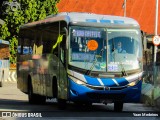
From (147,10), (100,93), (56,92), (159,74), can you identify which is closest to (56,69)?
(56,92)

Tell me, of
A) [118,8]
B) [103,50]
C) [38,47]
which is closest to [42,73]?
[38,47]

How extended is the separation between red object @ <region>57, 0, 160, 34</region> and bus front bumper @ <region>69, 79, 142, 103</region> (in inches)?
3586

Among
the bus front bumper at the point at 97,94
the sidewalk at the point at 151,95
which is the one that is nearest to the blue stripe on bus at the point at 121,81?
the bus front bumper at the point at 97,94

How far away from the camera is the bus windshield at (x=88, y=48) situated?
60.8ft

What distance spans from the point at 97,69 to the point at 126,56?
100cm

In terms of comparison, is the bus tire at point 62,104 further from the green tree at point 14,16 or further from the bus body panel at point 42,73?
the green tree at point 14,16

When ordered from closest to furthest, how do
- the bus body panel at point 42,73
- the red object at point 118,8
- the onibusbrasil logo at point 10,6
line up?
the bus body panel at point 42,73
the onibusbrasil logo at point 10,6
the red object at point 118,8

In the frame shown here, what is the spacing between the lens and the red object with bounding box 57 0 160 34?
11144cm

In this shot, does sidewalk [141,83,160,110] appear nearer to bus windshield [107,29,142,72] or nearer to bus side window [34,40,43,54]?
bus windshield [107,29,142,72]

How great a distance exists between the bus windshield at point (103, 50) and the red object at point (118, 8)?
90.7 m

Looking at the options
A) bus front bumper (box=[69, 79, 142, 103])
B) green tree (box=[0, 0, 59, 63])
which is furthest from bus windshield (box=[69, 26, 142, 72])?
green tree (box=[0, 0, 59, 63])

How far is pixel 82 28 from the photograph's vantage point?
1883 centimetres

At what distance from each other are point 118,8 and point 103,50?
9619cm

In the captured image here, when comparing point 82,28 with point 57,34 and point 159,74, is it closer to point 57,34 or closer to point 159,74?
point 57,34
